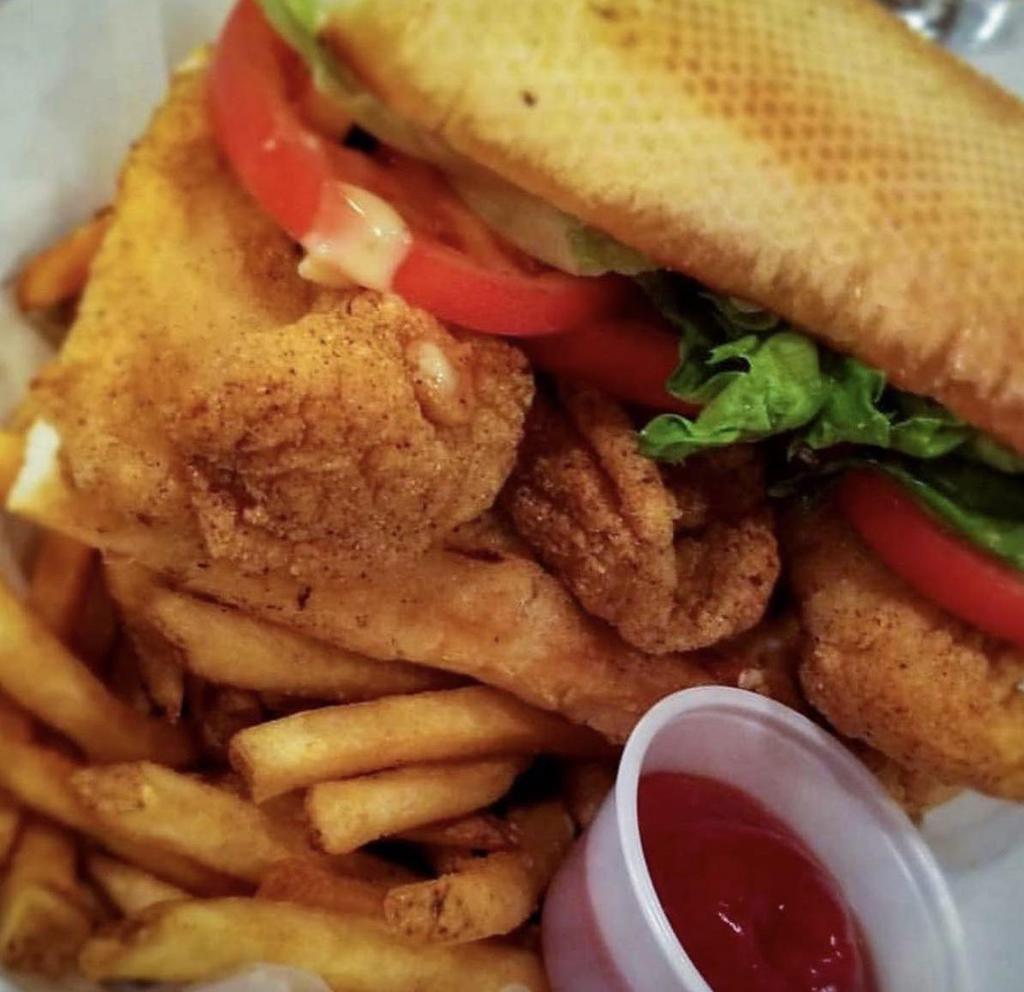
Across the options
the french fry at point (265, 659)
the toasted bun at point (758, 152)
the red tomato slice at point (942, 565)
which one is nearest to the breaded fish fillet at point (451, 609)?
the french fry at point (265, 659)

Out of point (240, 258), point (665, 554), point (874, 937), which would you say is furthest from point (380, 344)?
point (874, 937)

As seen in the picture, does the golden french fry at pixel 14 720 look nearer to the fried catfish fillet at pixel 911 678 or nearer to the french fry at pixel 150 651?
the french fry at pixel 150 651

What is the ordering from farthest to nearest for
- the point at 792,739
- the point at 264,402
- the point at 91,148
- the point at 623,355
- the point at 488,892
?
1. the point at 91,148
2. the point at 792,739
3. the point at 623,355
4. the point at 488,892
5. the point at 264,402

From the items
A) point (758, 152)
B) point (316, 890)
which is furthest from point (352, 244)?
point (316, 890)

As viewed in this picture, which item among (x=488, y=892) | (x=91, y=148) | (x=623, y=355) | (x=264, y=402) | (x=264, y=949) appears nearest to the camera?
(x=264, y=402)

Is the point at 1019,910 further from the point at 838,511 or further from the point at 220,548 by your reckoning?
the point at 220,548

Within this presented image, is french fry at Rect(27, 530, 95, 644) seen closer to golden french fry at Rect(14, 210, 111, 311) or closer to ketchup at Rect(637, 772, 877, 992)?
golden french fry at Rect(14, 210, 111, 311)

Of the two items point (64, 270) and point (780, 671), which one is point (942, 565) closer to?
point (780, 671)
